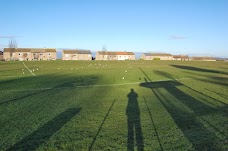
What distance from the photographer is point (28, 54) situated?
14138cm

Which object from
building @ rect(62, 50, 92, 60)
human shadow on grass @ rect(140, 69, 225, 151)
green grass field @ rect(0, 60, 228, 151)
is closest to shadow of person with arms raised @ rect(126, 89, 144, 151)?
green grass field @ rect(0, 60, 228, 151)

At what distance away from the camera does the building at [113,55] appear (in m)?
158

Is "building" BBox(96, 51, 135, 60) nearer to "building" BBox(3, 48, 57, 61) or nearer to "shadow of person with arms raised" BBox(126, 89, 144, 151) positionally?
"building" BBox(3, 48, 57, 61)

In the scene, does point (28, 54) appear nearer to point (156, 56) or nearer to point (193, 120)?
point (156, 56)

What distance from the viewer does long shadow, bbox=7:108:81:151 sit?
7.04m

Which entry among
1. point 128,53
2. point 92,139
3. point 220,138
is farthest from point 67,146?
point 128,53

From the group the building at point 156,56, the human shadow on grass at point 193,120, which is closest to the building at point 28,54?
the building at point 156,56

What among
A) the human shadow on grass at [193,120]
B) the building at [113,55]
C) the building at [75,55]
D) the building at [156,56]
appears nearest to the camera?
the human shadow on grass at [193,120]

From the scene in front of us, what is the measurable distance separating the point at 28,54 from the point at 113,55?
54.0 m

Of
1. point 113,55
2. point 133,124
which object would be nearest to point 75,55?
point 113,55

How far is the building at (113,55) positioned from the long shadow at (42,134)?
14725cm

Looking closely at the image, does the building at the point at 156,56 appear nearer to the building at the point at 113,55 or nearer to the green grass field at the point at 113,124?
the building at the point at 113,55

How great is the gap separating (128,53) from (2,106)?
511ft

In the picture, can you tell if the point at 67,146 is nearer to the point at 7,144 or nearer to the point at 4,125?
the point at 7,144
